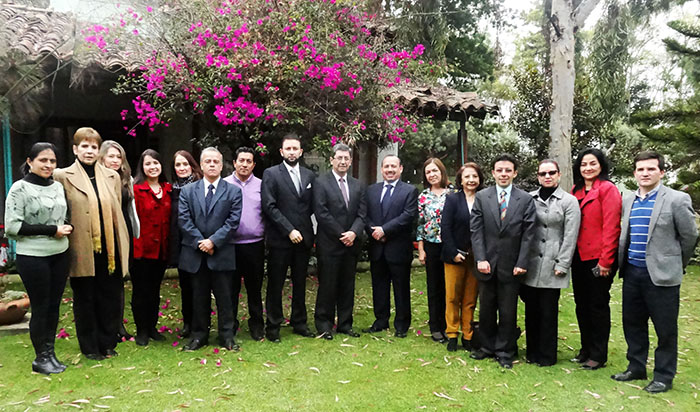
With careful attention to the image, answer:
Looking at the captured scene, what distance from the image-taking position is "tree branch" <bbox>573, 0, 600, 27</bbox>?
991cm

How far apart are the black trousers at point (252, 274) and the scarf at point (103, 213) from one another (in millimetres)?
1148

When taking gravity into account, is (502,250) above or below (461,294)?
above

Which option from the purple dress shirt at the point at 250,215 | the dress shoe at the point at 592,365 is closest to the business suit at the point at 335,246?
the purple dress shirt at the point at 250,215

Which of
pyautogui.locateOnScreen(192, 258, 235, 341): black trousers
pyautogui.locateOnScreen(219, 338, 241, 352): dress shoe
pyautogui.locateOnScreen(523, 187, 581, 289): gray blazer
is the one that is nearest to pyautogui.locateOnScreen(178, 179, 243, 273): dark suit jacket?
pyautogui.locateOnScreen(192, 258, 235, 341): black trousers

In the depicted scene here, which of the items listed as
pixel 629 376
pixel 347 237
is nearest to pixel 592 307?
pixel 629 376

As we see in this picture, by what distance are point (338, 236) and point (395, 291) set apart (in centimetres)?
89

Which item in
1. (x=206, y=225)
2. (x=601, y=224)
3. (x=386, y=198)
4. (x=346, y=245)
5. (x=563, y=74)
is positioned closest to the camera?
(x=601, y=224)

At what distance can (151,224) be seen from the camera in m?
4.83

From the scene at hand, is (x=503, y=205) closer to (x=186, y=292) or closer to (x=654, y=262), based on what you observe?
(x=654, y=262)

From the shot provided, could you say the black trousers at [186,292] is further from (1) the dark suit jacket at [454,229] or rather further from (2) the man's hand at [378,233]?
(1) the dark suit jacket at [454,229]

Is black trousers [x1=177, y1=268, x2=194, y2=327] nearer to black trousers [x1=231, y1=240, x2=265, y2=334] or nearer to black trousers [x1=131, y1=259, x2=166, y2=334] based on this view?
black trousers [x1=131, y1=259, x2=166, y2=334]

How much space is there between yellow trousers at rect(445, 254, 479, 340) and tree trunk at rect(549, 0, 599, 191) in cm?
575

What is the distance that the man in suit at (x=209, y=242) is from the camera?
15.5ft

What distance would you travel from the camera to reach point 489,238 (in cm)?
456
